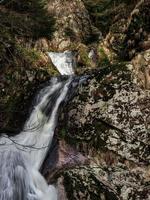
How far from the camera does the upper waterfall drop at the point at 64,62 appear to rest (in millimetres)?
17550

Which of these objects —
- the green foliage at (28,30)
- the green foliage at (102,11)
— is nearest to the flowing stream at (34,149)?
the green foliage at (28,30)

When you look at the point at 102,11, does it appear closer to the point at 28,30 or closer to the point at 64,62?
the point at 64,62

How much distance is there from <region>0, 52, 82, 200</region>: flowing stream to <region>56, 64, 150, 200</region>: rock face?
2.27 feet

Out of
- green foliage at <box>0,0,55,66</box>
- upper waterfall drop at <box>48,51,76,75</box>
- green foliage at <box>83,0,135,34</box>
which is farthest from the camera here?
green foliage at <box>83,0,135,34</box>

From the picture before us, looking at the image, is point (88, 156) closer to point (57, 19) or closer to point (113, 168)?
point (113, 168)

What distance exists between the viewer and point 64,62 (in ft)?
58.6

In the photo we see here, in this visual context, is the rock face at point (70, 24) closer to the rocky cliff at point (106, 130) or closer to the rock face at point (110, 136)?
the rocky cliff at point (106, 130)

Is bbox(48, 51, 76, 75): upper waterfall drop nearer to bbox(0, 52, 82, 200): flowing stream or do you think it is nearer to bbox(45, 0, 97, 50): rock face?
bbox(45, 0, 97, 50): rock face

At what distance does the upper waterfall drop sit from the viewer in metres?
17.5

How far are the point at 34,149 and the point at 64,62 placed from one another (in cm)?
884

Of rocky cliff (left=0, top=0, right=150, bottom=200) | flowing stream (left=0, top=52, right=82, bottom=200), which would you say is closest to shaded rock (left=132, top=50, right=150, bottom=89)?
rocky cliff (left=0, top=0, right=150, bottom=200)

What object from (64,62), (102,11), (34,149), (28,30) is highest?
(102,11)

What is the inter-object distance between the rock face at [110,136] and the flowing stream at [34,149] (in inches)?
27.2

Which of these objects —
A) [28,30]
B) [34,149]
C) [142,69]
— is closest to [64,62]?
[28,30]
